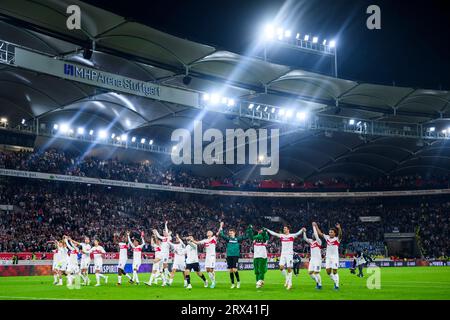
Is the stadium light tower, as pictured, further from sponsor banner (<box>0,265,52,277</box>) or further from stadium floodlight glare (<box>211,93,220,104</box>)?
sponsor banner (<box>0,265,52,277</box>)

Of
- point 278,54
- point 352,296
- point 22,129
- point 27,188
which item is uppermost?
A: point 278,54

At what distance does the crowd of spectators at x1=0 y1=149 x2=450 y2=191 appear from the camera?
2256 inches

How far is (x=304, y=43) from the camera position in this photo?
6569cm

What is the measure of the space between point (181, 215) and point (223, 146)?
1122 centimetres

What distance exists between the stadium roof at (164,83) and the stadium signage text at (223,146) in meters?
1.78

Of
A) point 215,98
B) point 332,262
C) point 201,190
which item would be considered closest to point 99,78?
point 215,98

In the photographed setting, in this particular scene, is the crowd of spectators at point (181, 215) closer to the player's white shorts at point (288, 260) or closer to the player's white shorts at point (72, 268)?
the player's white shorts at point (72, 268)

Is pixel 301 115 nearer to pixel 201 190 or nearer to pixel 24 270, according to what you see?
pixel 201 190

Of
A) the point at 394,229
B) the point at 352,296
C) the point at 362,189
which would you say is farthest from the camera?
the point at 362,189

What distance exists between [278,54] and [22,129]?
30147mm

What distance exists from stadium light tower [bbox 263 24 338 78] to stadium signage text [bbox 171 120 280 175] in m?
10.5
